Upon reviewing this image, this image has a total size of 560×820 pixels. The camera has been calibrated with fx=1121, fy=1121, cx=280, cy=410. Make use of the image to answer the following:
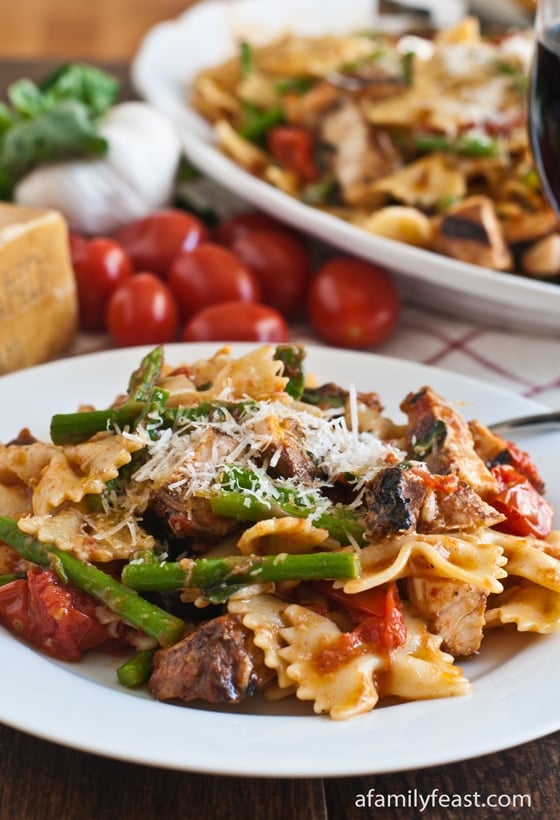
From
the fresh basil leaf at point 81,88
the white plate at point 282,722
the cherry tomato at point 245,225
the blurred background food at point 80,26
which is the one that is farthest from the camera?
the blurred background food at point 80,26

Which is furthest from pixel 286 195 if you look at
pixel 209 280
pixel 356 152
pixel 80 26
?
pixel 80 26

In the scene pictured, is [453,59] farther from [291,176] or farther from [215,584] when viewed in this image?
[215,584]

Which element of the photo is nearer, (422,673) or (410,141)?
(422,673)

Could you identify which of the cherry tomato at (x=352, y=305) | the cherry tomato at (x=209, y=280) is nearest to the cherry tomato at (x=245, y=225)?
the cherry tomato at (x=209, y=280)

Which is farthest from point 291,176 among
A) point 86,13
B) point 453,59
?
point 86,13

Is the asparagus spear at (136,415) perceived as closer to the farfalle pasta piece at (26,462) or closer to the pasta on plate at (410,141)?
the farfalle pasta piece at (26,462)

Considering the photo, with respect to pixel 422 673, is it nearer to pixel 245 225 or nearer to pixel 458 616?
pixel 458 616
